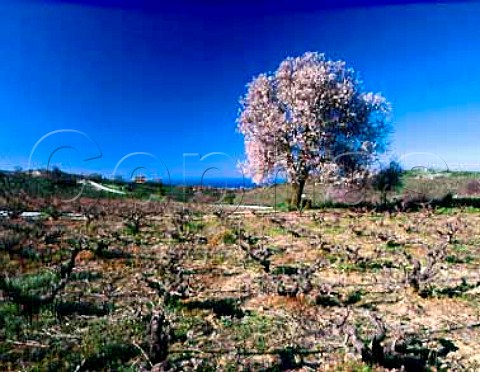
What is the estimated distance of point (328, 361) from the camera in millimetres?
4727

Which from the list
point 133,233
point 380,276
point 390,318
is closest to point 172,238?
point 133,233

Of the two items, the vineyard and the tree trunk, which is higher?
the tree trunk

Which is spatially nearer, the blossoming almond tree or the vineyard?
the vineyard

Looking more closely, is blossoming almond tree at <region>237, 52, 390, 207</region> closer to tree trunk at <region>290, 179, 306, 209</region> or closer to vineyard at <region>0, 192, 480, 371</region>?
tree trunk at <region>290, 179, 306, 209</region>

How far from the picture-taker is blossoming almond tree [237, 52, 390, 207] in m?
21.0

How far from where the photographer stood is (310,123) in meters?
20.8

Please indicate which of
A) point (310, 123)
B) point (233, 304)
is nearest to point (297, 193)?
point (310, 123)

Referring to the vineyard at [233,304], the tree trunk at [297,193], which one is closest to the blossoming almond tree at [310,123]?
the tree trunk at [297,193]

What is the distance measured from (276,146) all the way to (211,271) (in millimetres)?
13611

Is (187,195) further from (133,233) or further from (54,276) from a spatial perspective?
(54,276)

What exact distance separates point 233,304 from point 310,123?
1527cm

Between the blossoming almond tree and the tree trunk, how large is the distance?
0.35 m

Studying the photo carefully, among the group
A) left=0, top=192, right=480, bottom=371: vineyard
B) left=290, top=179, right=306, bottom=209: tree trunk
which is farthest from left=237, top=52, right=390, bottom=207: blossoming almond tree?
left=0, top=192, right=480, bottom=371: vineyard

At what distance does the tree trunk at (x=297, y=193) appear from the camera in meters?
22.6
